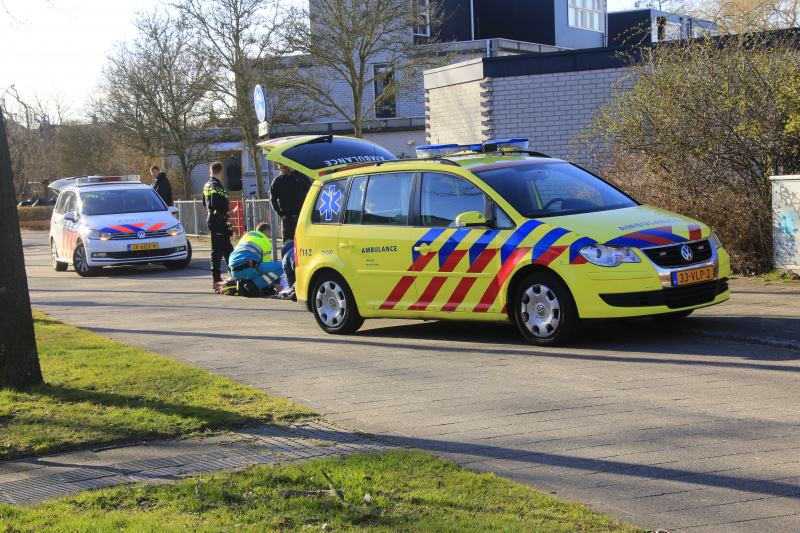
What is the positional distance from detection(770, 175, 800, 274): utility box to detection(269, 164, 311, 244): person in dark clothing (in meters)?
6.43

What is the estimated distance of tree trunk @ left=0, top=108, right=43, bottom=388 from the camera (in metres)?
6.25

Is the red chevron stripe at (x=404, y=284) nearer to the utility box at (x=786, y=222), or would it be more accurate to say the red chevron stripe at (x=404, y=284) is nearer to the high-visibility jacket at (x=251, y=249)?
the high-visibility jacket at (x=251, y=249)

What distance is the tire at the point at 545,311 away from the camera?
294 inches

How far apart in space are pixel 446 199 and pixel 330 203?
1629 mm

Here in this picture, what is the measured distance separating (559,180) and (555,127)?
9.93m

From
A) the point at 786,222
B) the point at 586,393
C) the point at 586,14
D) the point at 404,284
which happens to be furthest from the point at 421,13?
the point at 586,393

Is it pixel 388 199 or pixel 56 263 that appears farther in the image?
pixel 56 263

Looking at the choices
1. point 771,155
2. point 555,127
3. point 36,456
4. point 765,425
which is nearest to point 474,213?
point 765,425

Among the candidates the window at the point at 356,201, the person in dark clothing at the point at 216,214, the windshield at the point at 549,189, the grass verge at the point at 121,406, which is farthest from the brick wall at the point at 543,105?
the grass verge at the point at 121,406

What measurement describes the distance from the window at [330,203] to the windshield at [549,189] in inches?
68.0

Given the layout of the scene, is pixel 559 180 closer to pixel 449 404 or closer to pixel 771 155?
pixel 449 404

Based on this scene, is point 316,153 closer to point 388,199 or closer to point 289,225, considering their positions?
point 289,225

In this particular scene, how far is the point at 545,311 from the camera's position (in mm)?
7625

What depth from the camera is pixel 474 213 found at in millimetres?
7871
